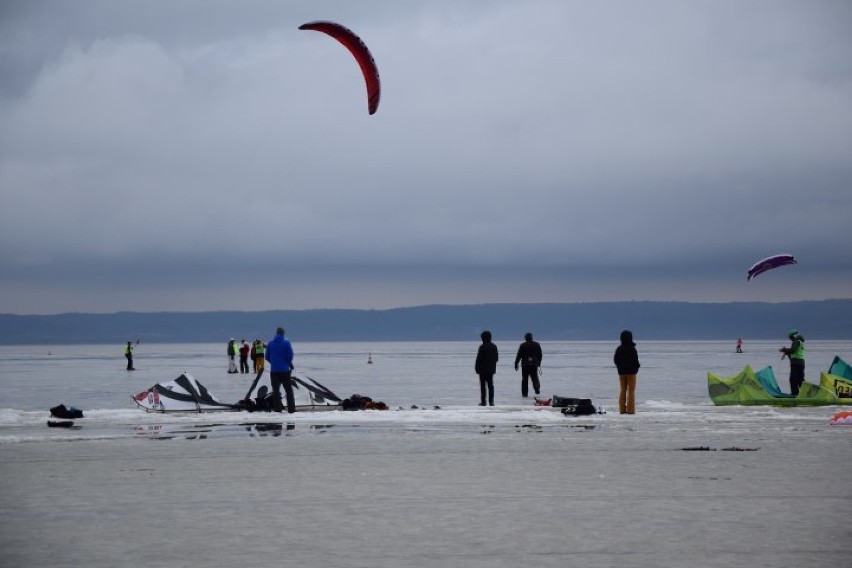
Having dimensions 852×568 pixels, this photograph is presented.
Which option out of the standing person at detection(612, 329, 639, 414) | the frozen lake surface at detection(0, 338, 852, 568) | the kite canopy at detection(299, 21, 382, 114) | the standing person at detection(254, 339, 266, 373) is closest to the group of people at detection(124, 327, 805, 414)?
the standing person at detection(612, 329, 639, 414)

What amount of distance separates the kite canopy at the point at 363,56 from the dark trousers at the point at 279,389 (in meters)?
5.64

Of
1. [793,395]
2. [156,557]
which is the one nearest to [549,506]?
[156,557]

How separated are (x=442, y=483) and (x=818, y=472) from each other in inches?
161

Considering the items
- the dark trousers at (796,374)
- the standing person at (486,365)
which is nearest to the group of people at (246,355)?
the standing person at (486,365)

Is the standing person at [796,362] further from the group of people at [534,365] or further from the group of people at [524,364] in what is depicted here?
the group of people at [534,365]

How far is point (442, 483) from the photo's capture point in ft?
33.7

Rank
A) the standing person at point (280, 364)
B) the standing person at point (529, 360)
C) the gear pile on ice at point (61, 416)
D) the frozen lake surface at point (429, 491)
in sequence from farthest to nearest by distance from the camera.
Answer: the standing person at point (529, 360) < the standing person at point (280, 364) < the gear pile on ice at point (61, 416) < the frozen lake surface at point (429, 491)

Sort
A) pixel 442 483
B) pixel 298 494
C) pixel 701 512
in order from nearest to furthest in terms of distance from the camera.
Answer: pixel 701 512, pixel 298 494, pixel 442 483

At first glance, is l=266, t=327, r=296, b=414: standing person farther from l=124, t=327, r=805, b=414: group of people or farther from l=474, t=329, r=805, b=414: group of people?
l=474, t=329, r=805, b=414: group of people

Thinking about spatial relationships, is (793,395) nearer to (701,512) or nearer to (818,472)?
(818,472)

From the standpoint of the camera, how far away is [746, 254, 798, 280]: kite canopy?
2944 centimetres

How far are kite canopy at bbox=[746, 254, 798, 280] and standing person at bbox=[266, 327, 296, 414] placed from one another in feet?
51.3

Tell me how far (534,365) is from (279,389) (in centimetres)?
756

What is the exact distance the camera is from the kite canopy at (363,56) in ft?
68.5
